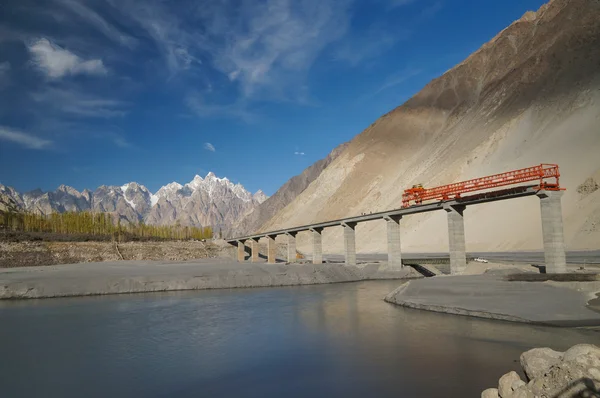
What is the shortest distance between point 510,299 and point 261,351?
16137 mm

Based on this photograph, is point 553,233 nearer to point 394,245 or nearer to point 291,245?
point 394,245

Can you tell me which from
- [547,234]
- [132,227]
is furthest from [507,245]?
[132,227]

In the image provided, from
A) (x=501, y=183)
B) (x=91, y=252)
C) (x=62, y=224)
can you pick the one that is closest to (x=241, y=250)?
(x=91, y=252)

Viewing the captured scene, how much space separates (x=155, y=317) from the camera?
2728cm

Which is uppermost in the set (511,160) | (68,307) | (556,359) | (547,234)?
(511,160)

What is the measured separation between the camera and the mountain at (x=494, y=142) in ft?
229

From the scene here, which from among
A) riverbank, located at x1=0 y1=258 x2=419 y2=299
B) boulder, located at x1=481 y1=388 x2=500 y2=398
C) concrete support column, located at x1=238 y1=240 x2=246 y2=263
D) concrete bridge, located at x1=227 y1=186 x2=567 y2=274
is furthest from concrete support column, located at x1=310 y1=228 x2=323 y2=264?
boulder, located at x1=481 y1=388 x2=500 y2=398

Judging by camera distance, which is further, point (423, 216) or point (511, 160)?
point (423, 216)

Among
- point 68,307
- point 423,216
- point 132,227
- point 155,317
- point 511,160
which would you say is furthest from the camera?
point 132,227

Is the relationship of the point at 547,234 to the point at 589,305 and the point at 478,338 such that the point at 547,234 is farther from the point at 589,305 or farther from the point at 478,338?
the point at 478,338

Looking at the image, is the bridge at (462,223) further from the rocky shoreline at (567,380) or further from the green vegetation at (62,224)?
the green vegetation at (62,224)

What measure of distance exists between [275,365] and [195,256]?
87.8m

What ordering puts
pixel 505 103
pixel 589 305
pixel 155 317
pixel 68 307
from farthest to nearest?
pixel 505 103 → pixel 68 307 → pixel 155 317 → pixel 589 305

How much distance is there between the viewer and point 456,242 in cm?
4331
